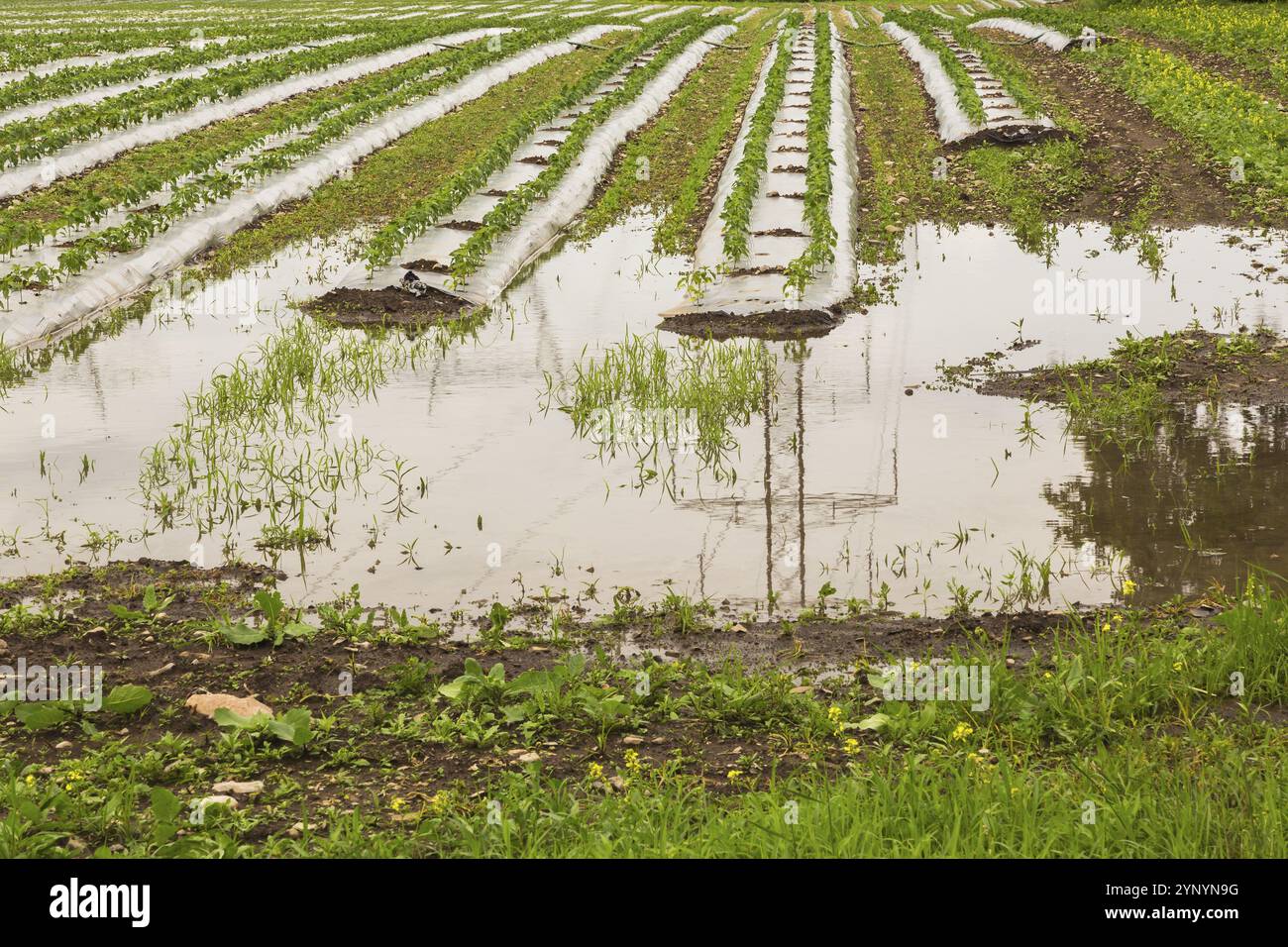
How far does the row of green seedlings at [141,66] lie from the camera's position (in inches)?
840

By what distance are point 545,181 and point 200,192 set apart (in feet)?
12.6

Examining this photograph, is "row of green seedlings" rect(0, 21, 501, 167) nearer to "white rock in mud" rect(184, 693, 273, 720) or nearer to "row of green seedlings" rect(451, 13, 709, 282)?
"row of green seedlings" rect(451, 13, 709, 282)

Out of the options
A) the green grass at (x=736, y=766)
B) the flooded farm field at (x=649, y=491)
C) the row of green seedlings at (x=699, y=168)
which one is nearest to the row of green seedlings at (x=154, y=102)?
the flooded farm field at (x=649, y=491)

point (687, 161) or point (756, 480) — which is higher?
point (687, 161)

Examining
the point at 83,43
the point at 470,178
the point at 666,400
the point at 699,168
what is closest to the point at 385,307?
the point at 666,400

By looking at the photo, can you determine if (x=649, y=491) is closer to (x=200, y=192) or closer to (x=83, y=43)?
(x=200, y=192)

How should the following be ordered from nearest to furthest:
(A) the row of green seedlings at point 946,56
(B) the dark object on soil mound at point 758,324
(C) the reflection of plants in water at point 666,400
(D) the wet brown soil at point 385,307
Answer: (C) the reflection of plants in water at point 666,400 < (B) the dark object on soil mound at point 758,324 < (D) the wet brown soil at point 385,307 < (A) the row of green seedlings at point 946,56

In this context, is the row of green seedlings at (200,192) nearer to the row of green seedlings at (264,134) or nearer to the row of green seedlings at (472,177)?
the row of green seedlings at (264,134)

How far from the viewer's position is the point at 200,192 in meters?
14.9

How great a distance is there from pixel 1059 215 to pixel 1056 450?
23.0 feet

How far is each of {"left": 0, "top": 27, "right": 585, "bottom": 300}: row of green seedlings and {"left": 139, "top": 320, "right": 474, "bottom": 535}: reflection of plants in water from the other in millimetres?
2505

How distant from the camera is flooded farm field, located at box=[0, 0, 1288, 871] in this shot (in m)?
4.22

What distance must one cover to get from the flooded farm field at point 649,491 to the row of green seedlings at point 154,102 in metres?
0.13

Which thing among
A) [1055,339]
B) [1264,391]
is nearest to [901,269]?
[1055,339]
